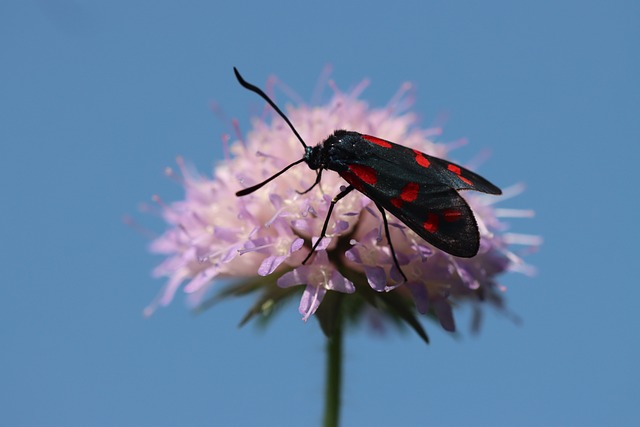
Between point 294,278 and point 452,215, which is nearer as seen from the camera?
point 452,215

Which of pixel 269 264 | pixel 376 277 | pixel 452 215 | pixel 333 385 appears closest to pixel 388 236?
pixel 376 277

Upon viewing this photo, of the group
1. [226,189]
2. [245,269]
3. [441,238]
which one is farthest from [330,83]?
[441,238]

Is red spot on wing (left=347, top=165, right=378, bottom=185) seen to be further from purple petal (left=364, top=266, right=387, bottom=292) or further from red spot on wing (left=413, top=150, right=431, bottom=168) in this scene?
purple petal (left=364, top=266, right=387, bottom=292)

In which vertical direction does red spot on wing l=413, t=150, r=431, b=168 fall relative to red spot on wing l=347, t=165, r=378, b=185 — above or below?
above

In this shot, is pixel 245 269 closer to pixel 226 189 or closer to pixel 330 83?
pixel 226 189

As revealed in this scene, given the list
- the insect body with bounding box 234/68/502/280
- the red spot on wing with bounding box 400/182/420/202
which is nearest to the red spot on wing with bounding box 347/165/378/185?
the insect body with bounding box 234/68/502/280

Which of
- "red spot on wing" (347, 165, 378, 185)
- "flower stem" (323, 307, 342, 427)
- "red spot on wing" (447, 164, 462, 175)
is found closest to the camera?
"red spot on wing" (347, 165, 378, 185)

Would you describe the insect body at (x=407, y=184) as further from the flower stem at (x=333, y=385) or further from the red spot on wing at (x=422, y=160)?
the flower stem at (x=333, y=385)

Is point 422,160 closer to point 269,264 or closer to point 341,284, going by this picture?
point 341,284
